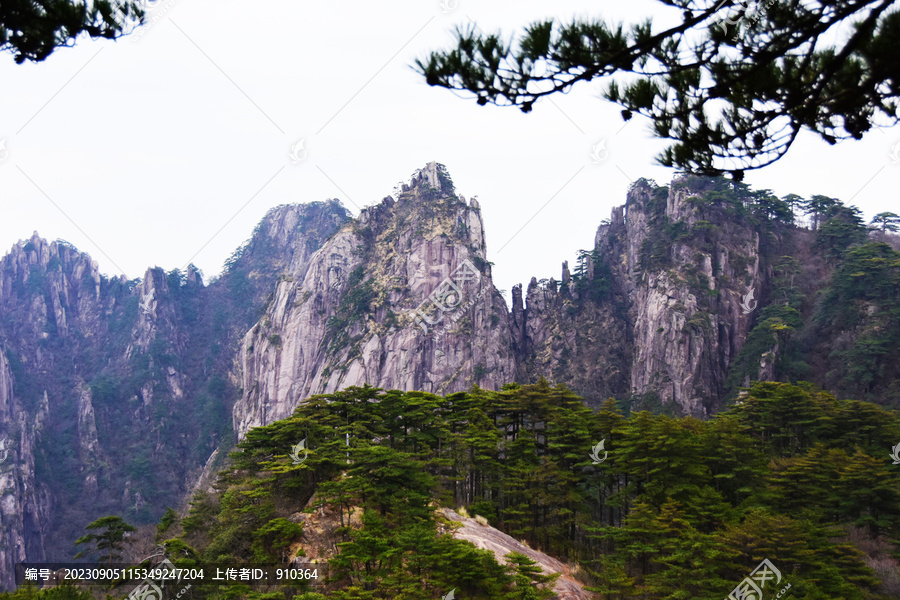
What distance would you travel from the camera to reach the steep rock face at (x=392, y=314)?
6512 cm

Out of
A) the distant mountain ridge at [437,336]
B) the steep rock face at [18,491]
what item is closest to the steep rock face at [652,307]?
the distant mountain ridge at [437,336]

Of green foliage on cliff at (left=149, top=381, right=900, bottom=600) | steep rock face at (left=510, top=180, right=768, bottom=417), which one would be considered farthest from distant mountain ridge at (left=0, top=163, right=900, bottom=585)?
green foliage on cliff at (left=149, top=381, right=900, bottom=600)

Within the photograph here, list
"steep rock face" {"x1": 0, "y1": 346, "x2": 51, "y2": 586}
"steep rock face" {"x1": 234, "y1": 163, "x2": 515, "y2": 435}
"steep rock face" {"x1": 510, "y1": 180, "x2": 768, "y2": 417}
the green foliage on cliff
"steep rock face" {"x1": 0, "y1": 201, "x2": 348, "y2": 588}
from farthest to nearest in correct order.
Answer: "steep rock face" {"x1": 0, "y1": 201, "x2": 348, "y2": 588}, "steep rock face" {"x1": 0, "y1": 346, "x2": 51, "y2": 586}, "steep rock face" {"x1": 234, "y1": 163, "x2": 515, "y2": 435}, "steep rock face" {"x1": 510, "y1": 180, "x2": 768, "y2": 417}, the green foliage on cliff

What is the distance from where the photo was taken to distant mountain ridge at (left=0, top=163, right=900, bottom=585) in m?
51.5

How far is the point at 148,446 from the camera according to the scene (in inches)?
3767

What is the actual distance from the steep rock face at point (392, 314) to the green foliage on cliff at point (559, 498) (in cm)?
3782

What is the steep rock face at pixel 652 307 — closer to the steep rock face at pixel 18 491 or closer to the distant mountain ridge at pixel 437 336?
the distant mountain ridge at pixel 437 336

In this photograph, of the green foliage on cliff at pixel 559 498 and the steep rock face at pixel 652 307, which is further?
the steep rock face at pixel 652 307

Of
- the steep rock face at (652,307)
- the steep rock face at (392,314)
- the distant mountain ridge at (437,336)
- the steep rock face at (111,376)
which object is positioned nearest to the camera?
the distant mountain ridge at (437,336)

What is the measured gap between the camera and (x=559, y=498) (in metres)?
22.2

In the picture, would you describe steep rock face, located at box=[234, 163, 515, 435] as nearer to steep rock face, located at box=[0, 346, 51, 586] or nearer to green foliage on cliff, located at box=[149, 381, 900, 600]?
steep rock face, located at box=[0, 346, 51, 586]

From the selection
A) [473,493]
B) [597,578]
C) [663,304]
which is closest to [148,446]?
[663,304]

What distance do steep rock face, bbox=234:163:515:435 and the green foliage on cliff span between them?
37.8m

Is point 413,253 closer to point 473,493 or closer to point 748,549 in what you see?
point 473,493
